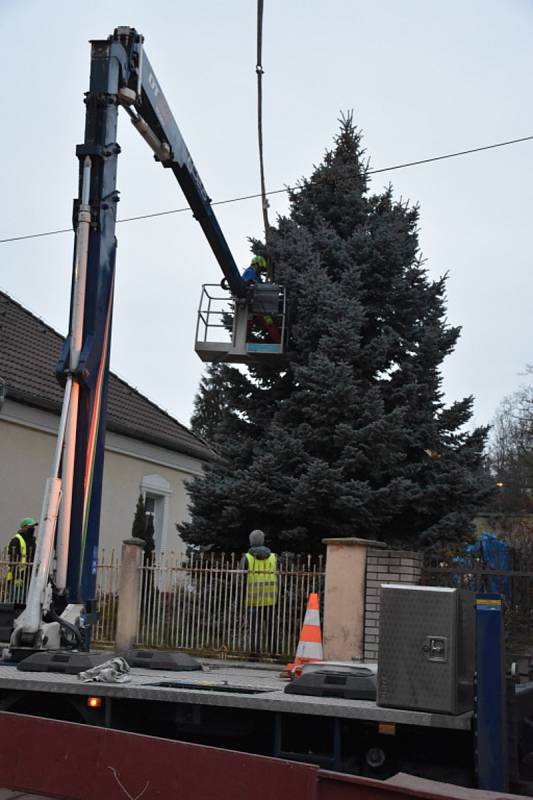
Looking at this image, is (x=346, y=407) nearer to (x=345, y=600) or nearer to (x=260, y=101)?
(x=345, y=600)

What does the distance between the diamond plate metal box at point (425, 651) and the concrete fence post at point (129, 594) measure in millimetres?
8436

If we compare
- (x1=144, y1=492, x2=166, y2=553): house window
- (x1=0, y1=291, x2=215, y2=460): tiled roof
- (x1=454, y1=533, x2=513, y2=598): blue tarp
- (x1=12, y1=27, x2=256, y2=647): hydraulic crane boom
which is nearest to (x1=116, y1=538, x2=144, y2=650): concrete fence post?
(x1=0, y1=291, x2=215, y2=460): tiled roof

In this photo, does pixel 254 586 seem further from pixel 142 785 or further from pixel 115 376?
pixel 115 376

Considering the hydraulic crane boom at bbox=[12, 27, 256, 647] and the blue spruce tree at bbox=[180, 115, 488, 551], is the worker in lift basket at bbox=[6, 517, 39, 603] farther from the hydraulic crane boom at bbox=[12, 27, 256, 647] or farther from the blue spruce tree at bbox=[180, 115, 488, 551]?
the hydraulic crane boom at bbox=[12, 27, 256, 647]

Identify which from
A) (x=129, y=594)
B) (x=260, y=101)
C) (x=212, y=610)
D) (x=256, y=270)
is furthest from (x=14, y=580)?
(x=260, y=101)

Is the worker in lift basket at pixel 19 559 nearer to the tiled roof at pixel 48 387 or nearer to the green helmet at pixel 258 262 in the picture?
the tiled roof at pixel 48 387

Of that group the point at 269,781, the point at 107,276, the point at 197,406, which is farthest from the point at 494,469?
the point at 269,781

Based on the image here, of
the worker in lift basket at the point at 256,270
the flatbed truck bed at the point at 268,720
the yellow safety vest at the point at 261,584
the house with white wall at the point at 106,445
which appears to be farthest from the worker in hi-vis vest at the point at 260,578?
the flatbed truck bed at the point at 268,720

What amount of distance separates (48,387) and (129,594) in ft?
23.0

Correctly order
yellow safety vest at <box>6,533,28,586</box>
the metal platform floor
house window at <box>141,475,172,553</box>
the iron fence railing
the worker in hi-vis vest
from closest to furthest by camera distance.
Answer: the metal platform floor → the worker in hi-vis vest → yellow safety vest at <box>6,533,28,586</box> → the iron fence railing → house window at <box>141,475,172,553</box>

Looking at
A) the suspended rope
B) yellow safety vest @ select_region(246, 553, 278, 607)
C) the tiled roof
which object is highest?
the suspended rope

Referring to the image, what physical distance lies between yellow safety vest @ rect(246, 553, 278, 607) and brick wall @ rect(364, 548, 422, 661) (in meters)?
1.68

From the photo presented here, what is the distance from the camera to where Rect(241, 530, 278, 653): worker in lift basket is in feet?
41.8

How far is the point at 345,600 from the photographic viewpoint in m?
11.6
